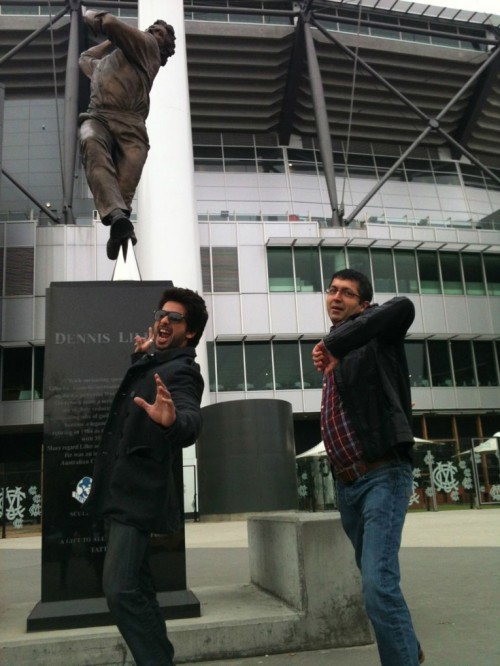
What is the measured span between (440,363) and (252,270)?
33.3 ft

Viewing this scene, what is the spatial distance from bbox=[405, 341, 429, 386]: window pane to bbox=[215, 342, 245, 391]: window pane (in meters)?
8.02

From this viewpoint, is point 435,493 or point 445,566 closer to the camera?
point 445,566

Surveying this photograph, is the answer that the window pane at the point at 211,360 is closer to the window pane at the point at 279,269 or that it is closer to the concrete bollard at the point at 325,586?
the window pane at the point at 279,269

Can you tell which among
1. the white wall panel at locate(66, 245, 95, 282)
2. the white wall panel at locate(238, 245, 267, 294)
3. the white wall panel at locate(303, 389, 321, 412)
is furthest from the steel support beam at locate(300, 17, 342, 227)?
the white wall panel at locate(66, 245, 95, 282)

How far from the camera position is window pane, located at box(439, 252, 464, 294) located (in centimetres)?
3294

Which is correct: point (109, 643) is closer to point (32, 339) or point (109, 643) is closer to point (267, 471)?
point (267, 471)

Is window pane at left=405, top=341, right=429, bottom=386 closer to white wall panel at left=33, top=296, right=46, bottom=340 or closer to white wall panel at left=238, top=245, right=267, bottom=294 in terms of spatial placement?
white wall panel at left=238, top=245, right=267, bottom=294

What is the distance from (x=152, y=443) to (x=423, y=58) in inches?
1565

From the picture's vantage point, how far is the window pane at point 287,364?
30188mm

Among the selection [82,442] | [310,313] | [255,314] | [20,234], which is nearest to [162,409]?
[82,442]

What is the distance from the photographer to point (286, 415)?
67.7ft

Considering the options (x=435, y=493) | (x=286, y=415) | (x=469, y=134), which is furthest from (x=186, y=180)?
(x=469, y=134)

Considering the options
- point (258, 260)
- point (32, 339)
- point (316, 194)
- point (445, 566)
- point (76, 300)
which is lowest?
point (445, 566)

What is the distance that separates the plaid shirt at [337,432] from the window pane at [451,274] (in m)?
31.1
